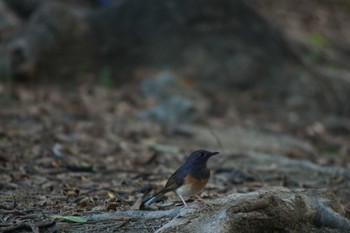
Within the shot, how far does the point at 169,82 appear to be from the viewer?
12.5m

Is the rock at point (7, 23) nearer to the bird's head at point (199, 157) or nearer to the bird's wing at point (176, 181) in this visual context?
the bird's head at point (199, 157)

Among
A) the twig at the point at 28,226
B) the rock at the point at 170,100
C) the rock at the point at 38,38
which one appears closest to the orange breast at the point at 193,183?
the twig at the point at 28,226

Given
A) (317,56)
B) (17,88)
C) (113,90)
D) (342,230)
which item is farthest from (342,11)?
(342,230)

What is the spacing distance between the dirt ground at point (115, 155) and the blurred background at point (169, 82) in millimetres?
44

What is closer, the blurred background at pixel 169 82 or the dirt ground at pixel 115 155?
the dirt ground at pixel 115 155

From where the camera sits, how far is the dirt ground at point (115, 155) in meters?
5.90

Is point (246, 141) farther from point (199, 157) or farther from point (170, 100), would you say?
point (199, 157)

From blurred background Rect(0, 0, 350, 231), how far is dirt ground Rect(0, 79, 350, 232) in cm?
4

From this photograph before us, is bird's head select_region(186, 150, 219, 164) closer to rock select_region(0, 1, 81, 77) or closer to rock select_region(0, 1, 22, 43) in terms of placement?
rock select_region(0, 1, 81, 77)

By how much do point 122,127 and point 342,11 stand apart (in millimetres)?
11294

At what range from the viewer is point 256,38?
1349cm

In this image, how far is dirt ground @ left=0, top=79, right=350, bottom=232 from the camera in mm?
5898

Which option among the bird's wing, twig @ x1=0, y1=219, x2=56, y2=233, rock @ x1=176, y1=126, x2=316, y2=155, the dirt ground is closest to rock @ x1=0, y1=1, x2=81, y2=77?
the dirt ground

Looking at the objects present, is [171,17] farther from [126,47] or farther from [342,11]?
[342,11]
